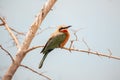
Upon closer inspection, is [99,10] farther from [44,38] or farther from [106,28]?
[44,38]

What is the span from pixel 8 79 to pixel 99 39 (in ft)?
1.78

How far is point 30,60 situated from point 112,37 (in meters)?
0.37

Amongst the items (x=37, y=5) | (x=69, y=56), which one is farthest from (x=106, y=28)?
(x=37, y=5)

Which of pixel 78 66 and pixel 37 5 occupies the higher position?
pixel 37 5

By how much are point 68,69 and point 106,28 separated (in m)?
0.25

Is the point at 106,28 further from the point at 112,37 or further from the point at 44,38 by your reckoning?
the point at 44,38

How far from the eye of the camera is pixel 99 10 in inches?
54.5

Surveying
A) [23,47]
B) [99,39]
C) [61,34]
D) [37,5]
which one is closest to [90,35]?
[99,39]

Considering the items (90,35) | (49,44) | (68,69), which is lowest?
(68,69)

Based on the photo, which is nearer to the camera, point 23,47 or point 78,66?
point 23,47

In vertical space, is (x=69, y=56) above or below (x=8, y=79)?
below

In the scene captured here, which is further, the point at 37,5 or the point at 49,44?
the point at 37,5

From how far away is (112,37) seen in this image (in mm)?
1359

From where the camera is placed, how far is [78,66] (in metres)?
1.35
